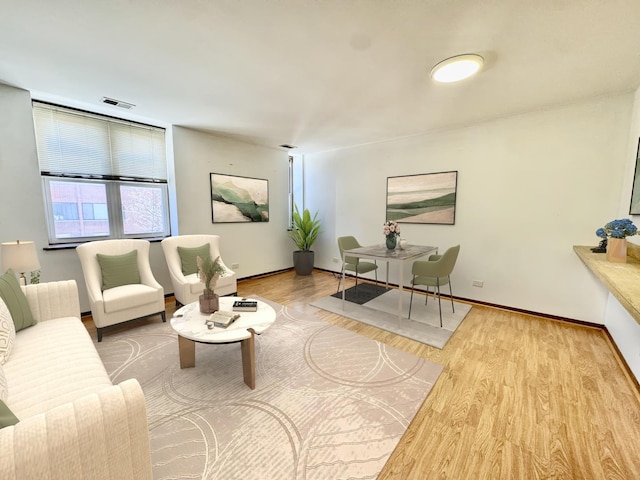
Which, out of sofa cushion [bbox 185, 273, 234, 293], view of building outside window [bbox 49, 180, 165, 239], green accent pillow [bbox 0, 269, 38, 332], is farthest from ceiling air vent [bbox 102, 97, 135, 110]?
sofa cushion [bbox 185, 273, 234, 293]

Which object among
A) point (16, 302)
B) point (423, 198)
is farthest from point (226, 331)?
point (423, 198)

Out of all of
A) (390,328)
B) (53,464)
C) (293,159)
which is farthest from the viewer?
(293,159)

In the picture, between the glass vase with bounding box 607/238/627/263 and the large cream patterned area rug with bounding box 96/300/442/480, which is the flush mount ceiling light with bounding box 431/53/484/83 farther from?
the large cream patterned area rug with bounding box 96/300/442/480

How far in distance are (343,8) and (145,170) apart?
351cm

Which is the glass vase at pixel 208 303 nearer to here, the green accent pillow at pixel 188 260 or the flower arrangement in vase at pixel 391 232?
the green accent pillow at pixel 188 260

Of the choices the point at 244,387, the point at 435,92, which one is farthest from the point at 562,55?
the point at 244,387

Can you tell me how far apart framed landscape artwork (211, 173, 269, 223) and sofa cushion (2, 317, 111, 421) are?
9.06 ft

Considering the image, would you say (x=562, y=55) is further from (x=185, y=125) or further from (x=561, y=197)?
(x=185, y=125)

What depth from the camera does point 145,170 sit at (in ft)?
12.3

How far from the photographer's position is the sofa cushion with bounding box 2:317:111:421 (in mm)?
1177

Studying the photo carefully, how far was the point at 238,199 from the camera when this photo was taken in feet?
15.0

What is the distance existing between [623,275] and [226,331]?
2.83 metres

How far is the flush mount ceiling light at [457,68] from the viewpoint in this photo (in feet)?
6.41

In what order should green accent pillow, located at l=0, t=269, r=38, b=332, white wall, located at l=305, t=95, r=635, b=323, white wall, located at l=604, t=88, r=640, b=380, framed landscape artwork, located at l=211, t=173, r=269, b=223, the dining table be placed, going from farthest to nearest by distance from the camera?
1. framed landscape artwork, located at l=211, t=173, r=269, b=223
2. the dining table
3. white wall, located at l=305, t=95, r=635, b=323
4. white wall, located at l=604, t=88, r=640, b=380
5. green accent pillow, located at l=0, t=269, r=38, b=332
